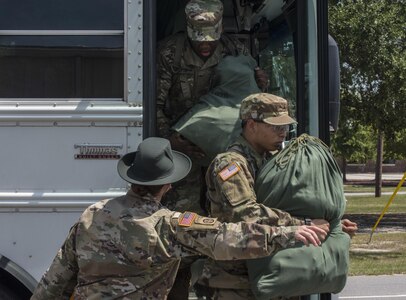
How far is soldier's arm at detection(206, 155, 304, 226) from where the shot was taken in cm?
289

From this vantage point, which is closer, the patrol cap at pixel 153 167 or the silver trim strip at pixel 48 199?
the patrol cap at pixel 153 167

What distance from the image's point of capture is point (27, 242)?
10.7 ft

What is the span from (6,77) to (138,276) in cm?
134

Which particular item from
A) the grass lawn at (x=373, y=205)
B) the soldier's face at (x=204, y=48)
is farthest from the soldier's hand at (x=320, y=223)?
the grass lawn at (x=373, y=205)

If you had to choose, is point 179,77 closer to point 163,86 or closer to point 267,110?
point 163,86

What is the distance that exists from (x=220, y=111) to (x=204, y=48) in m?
0.45

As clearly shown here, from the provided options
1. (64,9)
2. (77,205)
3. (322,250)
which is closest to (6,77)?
(64,9)

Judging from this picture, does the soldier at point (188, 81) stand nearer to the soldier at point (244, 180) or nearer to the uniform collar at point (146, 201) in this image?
the soldier at point (244, 180)

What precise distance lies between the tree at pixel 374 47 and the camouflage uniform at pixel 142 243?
32.4ft

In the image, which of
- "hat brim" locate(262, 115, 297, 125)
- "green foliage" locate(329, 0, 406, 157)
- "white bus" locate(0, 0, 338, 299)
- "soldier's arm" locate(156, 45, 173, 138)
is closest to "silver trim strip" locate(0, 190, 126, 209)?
"white bus" locate(0, 0, 338, 299)

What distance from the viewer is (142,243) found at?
261 cm

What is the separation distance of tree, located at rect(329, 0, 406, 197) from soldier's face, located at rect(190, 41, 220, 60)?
8570mm

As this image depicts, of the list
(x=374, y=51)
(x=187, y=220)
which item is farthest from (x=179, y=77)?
(x=374, y=51)

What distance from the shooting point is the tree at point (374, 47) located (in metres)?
11.9
